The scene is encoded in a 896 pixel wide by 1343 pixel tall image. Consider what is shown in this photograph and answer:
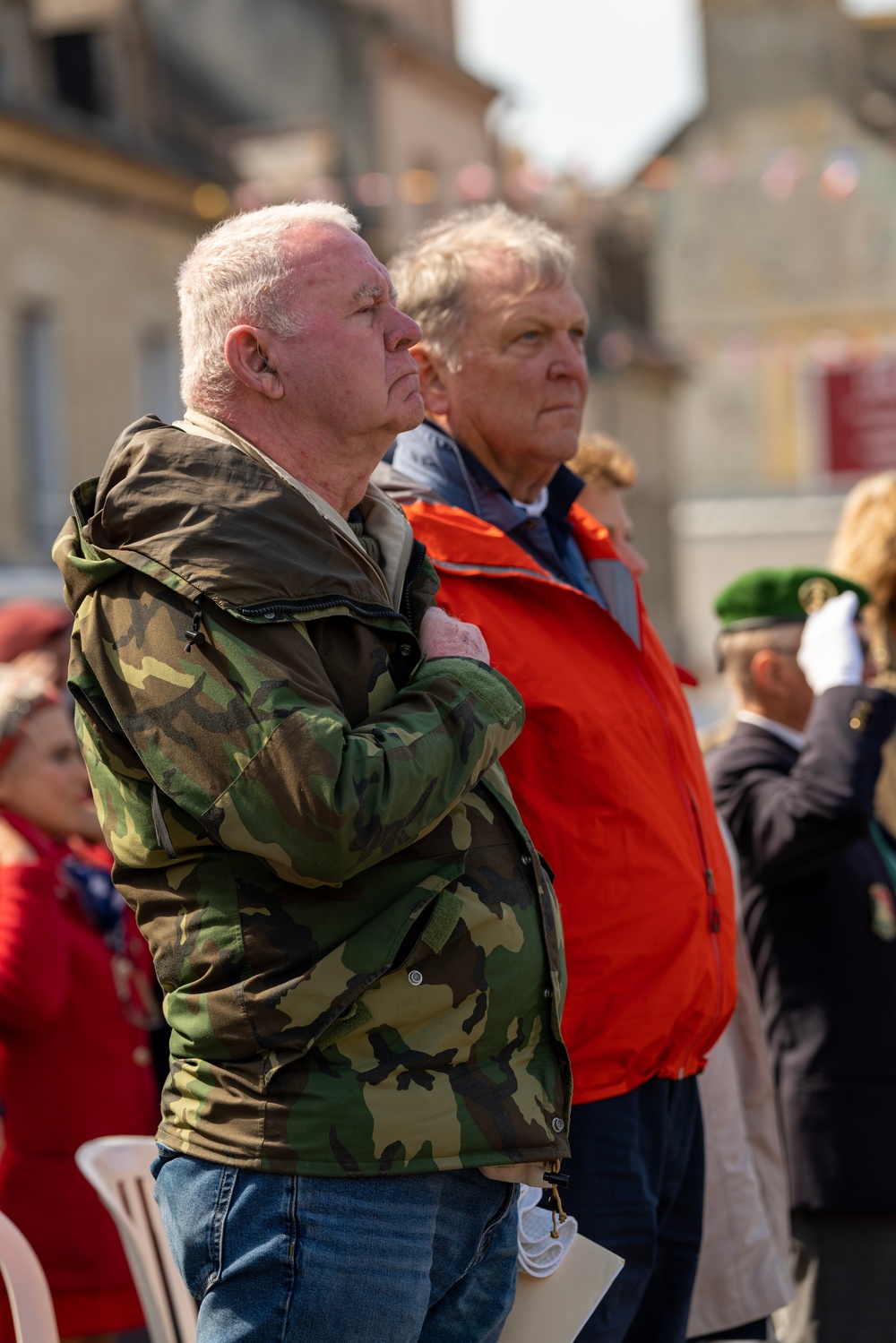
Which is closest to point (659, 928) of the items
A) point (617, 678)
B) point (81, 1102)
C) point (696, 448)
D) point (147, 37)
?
point (617, 678)

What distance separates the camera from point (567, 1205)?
9.03 feet

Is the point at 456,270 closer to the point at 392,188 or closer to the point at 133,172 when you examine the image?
the point at 133,172

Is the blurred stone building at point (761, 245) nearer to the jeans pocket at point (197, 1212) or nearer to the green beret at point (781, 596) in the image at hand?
the green beret at point (781, 596)

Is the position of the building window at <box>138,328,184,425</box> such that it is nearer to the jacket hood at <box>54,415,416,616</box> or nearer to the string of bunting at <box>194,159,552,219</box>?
the string of bunting at <box>194,159,552,219</box>

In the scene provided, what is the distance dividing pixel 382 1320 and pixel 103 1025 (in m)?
2.00

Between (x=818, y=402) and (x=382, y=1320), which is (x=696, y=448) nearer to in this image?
(x=818, y=402)

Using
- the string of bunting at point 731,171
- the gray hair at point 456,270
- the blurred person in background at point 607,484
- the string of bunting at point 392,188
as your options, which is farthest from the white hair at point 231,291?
the string of bunting at point 731,171

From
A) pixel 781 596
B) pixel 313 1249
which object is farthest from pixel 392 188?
pixel 313 1249

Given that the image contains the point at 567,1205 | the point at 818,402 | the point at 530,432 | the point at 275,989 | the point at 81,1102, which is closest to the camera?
the point at 275,989

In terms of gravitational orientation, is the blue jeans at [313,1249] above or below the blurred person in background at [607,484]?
below

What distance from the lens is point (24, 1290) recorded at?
279cm

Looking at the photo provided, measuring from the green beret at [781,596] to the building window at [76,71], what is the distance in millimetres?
16755

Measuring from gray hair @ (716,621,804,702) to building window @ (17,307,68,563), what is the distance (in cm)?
1429

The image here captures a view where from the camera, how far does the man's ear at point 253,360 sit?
7.47 feet
